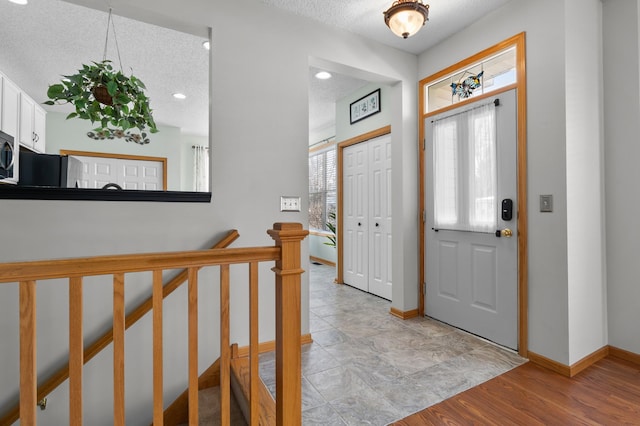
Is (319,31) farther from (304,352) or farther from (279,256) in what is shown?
(304,352)

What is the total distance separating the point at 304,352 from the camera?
7.93 ft

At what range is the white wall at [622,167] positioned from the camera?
2.26 meters

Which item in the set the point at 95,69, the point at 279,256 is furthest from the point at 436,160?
the point at 95,69

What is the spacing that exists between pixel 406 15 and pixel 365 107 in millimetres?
1768

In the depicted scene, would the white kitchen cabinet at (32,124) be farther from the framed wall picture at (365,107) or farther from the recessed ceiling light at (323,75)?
the framed wall picture at (365,107)

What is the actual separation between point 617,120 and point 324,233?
419cm

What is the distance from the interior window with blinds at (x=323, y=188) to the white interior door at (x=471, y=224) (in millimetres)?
2578

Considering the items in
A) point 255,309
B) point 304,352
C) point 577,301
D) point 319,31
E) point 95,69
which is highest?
point 319,31

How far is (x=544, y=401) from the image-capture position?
72.4 inches

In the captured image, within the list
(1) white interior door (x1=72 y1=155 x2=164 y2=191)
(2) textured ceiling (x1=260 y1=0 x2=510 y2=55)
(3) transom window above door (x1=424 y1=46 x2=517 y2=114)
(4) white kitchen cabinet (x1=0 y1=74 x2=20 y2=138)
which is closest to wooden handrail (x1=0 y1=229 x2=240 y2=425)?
(2) textured ceiling (x1=260 y1=0 x2=510 y2=55)

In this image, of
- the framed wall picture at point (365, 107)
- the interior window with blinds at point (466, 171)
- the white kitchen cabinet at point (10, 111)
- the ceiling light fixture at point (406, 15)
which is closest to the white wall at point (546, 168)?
the interior window with blinds at point (466, 171)

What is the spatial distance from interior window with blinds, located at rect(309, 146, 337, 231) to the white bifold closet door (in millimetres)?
1028

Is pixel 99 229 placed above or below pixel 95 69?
below

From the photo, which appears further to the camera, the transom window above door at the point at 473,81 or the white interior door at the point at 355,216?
the white interior door at the point at 355,216
